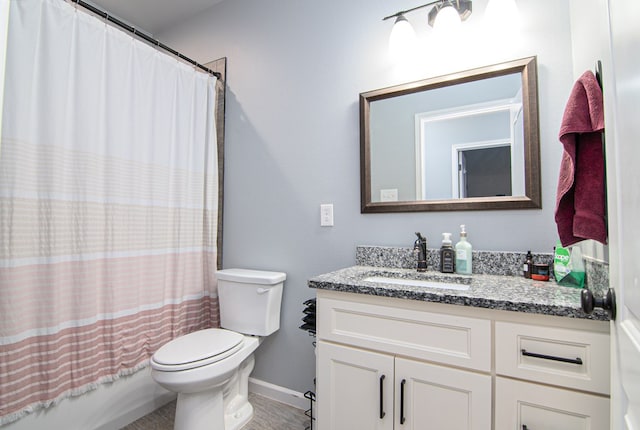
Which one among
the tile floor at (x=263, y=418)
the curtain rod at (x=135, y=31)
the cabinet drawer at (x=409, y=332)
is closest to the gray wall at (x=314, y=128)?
the tile floor at (x=263, y=418)

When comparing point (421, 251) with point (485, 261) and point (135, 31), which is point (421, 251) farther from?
point (135, 31)

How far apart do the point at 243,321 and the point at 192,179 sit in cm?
94

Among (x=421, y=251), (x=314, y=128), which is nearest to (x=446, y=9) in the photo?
(x=314, y=128)

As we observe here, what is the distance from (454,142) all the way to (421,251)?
55 centimetres

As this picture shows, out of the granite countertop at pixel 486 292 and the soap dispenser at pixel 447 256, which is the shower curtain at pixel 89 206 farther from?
the soap dispenser at pixel 447 256

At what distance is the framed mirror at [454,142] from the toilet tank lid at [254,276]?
2.11 ft

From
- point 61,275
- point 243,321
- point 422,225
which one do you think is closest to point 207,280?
point 243,321

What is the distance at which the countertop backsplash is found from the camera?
3.16ft

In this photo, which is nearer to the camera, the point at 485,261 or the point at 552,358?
the point at 552,358

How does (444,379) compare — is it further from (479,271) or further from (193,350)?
(193,350)

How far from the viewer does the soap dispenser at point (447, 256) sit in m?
1.39

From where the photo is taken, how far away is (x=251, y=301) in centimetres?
179

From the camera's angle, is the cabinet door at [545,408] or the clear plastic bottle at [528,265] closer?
the cabinet door at [545,408]

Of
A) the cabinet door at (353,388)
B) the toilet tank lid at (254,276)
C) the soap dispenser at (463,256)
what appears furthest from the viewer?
the toilet tank lid at (254,276)
